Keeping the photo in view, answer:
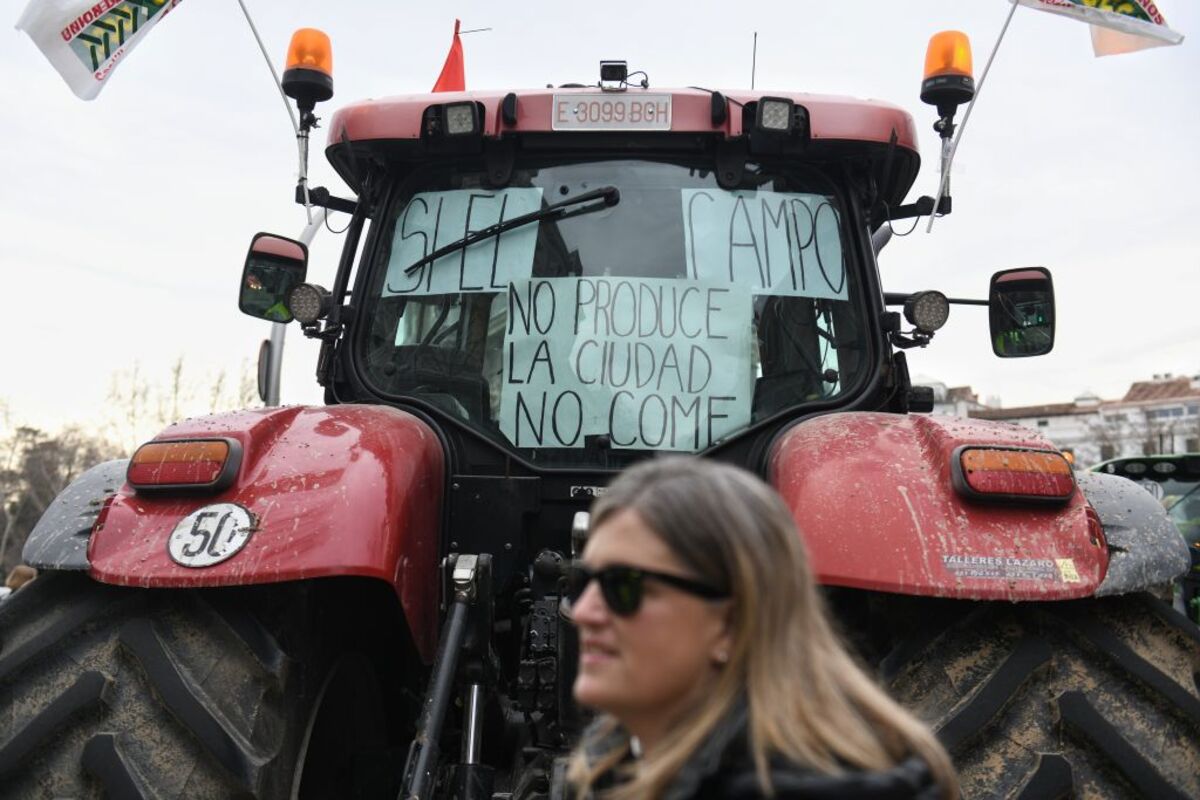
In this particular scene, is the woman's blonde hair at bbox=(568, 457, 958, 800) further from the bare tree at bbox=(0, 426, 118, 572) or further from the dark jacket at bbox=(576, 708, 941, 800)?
the bare tree at bbox=(0, 426, 118, 572)

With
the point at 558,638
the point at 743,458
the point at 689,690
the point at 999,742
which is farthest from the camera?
the point at 743,458

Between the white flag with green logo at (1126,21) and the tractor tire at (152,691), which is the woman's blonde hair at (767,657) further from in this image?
the white flag with green logo at (1126,21)

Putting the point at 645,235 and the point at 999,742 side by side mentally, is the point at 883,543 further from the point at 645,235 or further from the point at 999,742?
the point at 645,235

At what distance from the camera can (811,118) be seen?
143 inches

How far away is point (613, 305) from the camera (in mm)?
3502

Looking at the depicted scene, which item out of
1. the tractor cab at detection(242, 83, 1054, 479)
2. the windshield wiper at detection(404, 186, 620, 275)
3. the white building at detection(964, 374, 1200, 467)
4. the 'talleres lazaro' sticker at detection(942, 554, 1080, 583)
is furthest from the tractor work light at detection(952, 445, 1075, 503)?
the white building at detection(964, 374, 1200, 467)

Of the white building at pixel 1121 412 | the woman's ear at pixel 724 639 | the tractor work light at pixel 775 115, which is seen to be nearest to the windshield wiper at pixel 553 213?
the tractor work light at pixel 775 115

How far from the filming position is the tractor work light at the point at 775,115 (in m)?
3.57

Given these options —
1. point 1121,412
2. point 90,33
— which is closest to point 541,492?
point 90,33

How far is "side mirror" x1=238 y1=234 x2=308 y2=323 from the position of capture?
4.15 meters

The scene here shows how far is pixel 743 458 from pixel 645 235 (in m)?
0.74

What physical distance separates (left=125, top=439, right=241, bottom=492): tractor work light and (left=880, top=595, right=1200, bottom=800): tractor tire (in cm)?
153

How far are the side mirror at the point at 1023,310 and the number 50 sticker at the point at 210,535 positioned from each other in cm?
249

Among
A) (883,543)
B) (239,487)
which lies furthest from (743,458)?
(239,487)
